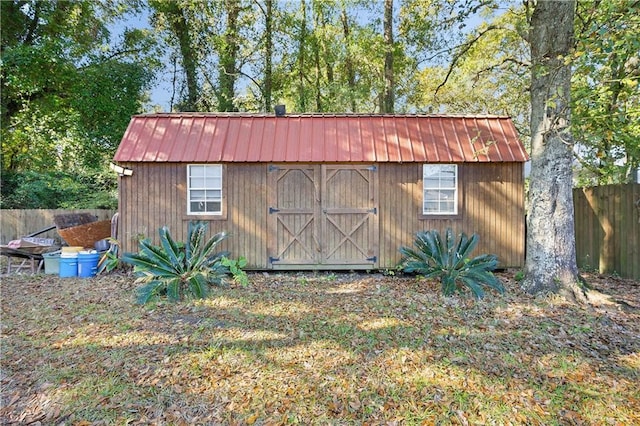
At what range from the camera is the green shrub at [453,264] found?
523 centimetres

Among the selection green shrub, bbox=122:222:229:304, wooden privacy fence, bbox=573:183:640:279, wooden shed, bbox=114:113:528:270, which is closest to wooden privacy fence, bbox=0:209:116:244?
wooden shed, bbox=114:113:528:270

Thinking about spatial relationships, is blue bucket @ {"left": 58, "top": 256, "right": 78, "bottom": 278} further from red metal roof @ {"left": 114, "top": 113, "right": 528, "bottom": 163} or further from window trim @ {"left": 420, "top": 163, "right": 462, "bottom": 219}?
window trim @ {"left": 420, "top": 163, "right": 462, "bottom": 219}

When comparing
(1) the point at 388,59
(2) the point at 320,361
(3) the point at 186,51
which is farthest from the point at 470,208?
(3) the point at 186,51

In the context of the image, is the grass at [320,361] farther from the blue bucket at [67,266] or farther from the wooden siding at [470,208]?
the wooden siding at [470,208]

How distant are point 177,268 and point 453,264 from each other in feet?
14.7

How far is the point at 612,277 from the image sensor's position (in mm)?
6293

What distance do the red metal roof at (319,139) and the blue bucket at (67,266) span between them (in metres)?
2.28

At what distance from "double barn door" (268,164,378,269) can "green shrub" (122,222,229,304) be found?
1499mm

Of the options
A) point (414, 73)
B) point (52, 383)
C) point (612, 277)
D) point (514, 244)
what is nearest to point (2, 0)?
point (52, 383)

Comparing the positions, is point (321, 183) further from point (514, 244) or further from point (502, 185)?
point (514, 244)

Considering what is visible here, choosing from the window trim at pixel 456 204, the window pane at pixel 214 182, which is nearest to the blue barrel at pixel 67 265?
the window pane at pixel 214 182

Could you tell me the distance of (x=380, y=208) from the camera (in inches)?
274

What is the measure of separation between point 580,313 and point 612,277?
8.83ft

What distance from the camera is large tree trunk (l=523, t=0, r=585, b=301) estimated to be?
491 cm
